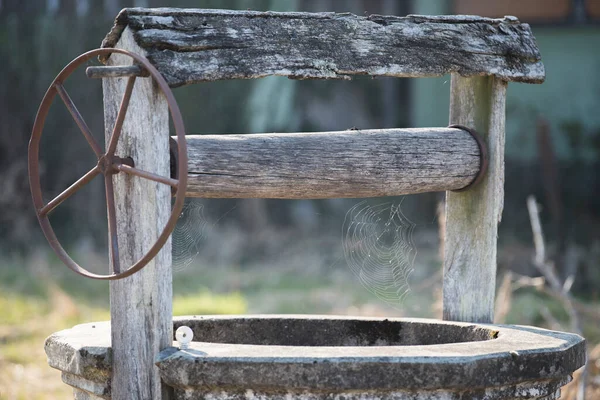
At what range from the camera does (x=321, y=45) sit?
2.65 meters

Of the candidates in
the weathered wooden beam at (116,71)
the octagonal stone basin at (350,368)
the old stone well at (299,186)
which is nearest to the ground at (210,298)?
the old stone well at (299,186)

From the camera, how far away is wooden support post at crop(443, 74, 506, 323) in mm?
3053

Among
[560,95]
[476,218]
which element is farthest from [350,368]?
[560,95]

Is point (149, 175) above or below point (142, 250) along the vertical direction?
above

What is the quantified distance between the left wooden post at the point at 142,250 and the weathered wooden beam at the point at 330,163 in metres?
0.14

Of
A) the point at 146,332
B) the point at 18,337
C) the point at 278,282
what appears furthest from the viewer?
the point at 278,282

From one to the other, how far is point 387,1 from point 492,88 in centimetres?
695

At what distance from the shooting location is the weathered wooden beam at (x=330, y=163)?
8.23ft

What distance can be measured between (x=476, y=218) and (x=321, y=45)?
876 mm

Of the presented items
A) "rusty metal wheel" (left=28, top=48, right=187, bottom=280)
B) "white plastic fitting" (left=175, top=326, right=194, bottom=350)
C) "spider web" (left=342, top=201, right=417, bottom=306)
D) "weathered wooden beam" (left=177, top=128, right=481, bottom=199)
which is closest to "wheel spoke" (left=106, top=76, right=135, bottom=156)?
"rusty metal wheel" (left=28, top=48, right=187, bottom=280)

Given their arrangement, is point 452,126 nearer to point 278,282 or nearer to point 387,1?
point 278,282

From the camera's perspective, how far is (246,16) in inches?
101

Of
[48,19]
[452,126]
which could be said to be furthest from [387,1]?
[452,126]

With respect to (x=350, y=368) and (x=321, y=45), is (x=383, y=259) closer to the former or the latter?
(x=321, y=45)
